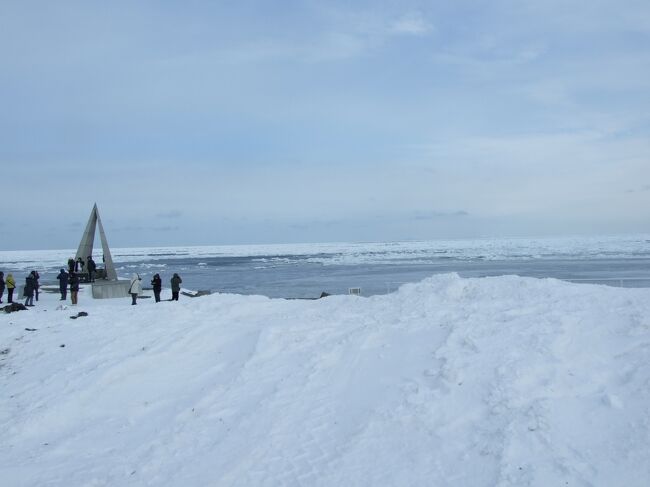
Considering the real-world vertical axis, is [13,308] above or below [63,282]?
below

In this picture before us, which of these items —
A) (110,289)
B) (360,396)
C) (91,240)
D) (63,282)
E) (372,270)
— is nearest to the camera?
(360,396)

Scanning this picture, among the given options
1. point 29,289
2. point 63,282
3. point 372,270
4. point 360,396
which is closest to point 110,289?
point 63,282

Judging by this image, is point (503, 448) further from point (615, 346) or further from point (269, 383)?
point (269, 383)

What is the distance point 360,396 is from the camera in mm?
7281

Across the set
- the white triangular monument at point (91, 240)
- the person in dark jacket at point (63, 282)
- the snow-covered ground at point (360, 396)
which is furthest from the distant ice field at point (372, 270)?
the person in dark jacket at point (63, 282)

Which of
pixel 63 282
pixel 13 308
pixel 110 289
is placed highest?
pixel 63 282

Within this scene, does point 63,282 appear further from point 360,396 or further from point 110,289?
point 360,396

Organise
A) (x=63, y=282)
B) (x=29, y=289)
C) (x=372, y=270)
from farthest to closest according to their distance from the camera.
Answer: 1. (x=372, y=270)
2. (x=63, y=282)
3. (x=29, y=289)

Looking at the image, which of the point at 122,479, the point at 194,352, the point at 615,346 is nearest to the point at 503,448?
the point at 615,346

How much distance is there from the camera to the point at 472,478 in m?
Result: 5.41

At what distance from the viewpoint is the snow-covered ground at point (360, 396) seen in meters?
5.76

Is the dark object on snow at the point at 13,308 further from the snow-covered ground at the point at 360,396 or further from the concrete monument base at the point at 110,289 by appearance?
the snow-covered ground at the point at 360,396

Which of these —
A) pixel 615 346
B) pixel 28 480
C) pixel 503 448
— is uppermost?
pixel 615 346

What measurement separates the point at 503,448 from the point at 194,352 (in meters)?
5.94
